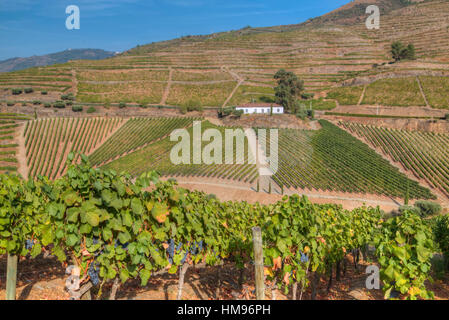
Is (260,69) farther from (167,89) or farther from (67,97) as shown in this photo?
(67,97)

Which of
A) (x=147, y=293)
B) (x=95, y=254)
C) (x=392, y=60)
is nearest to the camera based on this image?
(x=95, y=254)

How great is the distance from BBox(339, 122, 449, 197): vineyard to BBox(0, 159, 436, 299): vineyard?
3422cm

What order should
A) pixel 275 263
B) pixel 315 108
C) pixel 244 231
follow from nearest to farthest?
pixel 275 263
pixel 244 231
pixel 315 108

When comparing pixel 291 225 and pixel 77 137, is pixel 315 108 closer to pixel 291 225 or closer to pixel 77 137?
pixel 77 137

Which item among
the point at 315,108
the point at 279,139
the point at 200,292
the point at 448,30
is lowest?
the point at 200,292

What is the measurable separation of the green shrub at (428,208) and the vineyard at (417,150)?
4.82 metres

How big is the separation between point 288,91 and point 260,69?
32085 millimetres

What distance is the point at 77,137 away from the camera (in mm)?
50625

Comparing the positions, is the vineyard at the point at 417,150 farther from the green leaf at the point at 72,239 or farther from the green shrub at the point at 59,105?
the green shrub at the point at 59,105

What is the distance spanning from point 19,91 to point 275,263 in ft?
283

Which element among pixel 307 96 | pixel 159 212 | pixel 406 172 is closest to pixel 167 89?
pixel 307 96

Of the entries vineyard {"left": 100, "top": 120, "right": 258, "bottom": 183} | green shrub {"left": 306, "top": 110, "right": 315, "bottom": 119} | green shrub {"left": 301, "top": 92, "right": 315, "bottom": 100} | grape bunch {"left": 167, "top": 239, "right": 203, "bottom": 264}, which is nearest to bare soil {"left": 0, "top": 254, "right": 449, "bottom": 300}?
grape bunch {"left": 167, "top": 239, "right": 203, "bottom": 264}

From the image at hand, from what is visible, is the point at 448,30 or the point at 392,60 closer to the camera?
the point at 392,60
